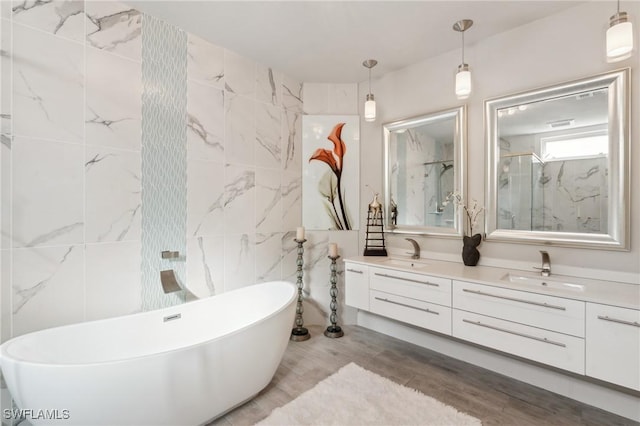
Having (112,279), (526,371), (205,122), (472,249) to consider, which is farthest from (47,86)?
(526,371)

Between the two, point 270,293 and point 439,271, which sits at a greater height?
point 439,271

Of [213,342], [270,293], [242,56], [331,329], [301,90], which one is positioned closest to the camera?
[213,342]

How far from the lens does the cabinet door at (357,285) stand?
104 inches

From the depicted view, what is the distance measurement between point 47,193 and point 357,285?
2.29m

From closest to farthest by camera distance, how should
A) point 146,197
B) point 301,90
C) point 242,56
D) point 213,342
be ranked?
1. point 213,342
2. point 146,197
3. point 242,56
4. point 301,90

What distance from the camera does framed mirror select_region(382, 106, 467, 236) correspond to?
8.42 ft

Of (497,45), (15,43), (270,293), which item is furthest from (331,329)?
(15,43)

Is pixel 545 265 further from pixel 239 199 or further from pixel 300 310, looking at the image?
pixel 239 199

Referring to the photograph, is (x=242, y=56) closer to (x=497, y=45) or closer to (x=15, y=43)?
(x=15, y=43)

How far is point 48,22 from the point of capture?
5.69ft

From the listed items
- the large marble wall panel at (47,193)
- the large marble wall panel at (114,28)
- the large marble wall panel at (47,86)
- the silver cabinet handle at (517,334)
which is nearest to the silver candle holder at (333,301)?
the silver cabinet handle at (517,334)

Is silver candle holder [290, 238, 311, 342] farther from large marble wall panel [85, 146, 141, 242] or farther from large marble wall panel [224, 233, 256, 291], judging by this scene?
large marble wall panel [85, 146, 141, 242]

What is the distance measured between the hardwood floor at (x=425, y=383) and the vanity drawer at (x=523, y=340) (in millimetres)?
369

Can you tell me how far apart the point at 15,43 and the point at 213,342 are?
1956mm
